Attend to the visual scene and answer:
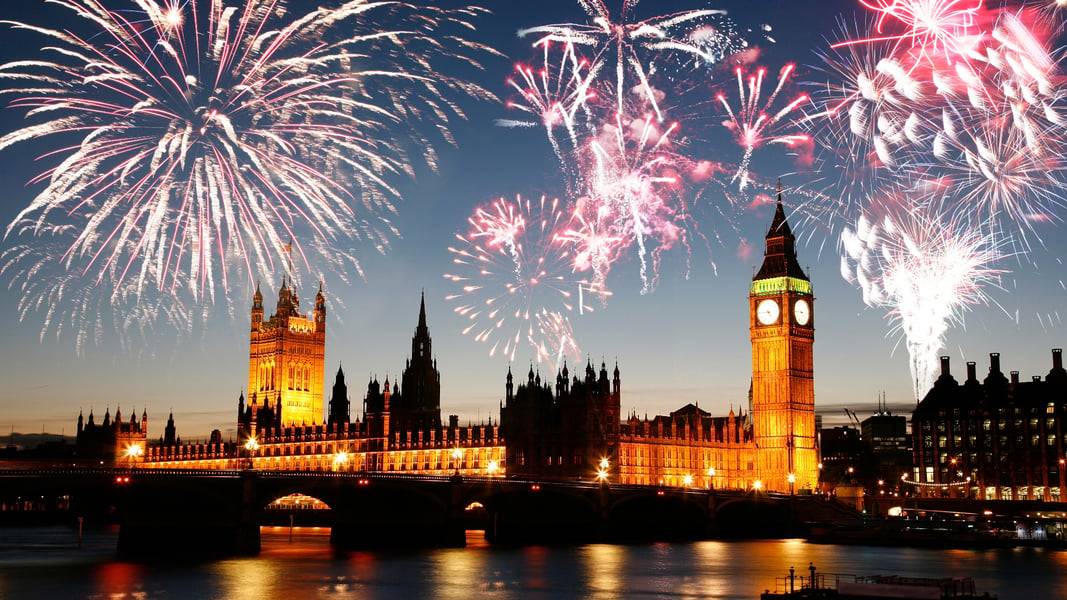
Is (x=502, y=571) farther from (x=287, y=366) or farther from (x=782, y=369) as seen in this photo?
(x=287, y=366)

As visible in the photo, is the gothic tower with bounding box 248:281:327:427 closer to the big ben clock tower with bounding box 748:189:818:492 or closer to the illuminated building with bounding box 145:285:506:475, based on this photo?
the illuminated building with bounding box 145:285:506:475

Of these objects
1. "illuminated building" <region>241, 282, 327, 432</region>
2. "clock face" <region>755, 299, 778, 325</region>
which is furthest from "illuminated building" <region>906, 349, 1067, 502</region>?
"illuminated building" <region>241, 282, 327, 432</region>

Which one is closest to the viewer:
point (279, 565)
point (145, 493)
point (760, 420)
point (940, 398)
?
point (279, 565)

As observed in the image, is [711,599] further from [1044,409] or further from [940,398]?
[940,398]

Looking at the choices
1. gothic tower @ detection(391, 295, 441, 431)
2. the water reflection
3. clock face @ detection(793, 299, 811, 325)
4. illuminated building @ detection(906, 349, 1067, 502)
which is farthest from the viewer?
gothic tower @ detection(391, 295, 441, 431)

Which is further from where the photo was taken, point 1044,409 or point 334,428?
point 334,428

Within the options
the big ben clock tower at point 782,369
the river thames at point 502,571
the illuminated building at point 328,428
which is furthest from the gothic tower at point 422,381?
the river thames at point 502,571

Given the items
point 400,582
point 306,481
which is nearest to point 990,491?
point 306,481
